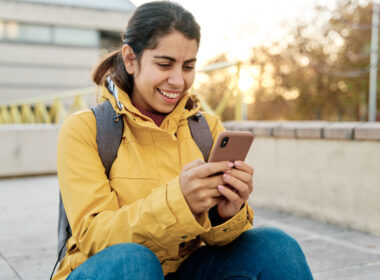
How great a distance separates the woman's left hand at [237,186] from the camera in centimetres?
150

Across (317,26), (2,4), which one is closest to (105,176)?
(317,26)

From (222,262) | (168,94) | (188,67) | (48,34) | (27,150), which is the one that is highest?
(48,34)

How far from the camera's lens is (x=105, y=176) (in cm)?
168

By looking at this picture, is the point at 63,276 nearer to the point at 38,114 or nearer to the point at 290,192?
the point at 290,192

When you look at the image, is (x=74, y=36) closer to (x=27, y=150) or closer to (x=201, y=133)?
(x=27, y=150)

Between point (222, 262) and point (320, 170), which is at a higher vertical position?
point (222, 262)

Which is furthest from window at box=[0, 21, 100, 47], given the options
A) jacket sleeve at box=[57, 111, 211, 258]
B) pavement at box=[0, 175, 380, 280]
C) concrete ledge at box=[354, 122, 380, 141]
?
jacket sleeve at box=[57, 111, 211, 258]

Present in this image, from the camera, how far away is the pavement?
9.41ft

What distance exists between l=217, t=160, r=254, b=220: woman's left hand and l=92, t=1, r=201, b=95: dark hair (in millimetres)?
A: 561

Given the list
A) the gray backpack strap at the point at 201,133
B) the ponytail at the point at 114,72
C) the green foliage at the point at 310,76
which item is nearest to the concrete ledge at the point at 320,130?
the gray backpack strap at the point at 201,133

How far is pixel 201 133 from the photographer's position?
75.2 inches

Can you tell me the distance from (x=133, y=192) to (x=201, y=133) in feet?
1.28

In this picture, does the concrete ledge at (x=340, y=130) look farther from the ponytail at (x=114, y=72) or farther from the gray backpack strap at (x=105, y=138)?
the gray backpack strap at (x=105, y=138)

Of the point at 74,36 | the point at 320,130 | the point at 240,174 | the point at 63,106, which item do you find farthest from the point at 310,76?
the point at 240,174
